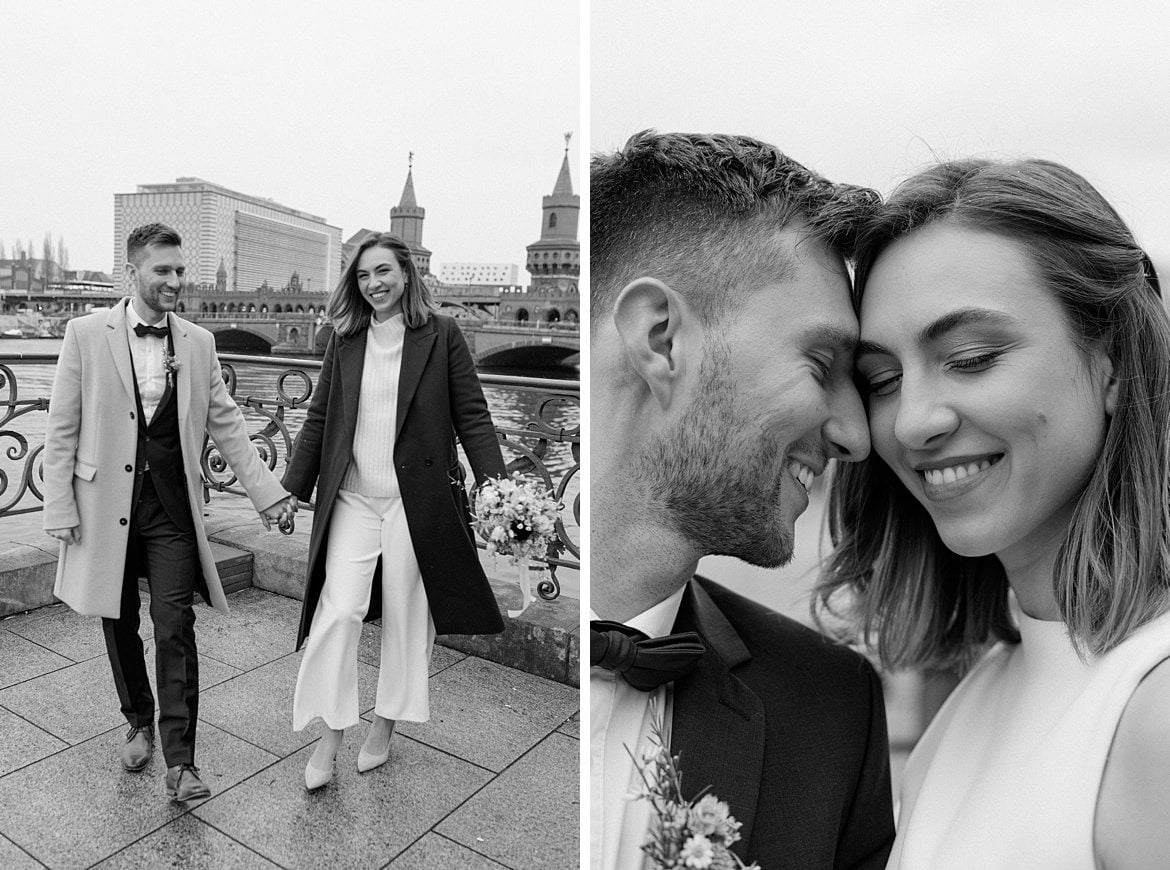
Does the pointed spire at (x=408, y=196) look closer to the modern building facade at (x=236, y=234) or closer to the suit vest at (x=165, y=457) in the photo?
the modern building facade at (x=236, y=234)

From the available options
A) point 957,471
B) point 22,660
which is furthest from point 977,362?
point 22,660

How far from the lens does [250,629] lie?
3.58 metres

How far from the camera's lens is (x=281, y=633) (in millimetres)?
3561

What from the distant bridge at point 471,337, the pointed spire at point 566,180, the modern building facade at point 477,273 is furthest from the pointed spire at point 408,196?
the pointed spire at point 566,180

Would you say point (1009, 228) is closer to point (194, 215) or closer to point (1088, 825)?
point (1088, 825)

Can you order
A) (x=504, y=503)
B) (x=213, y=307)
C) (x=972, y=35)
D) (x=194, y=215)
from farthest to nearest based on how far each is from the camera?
1. (x=213, y=307)
2. (x=194, y=215)
3. (x=504, y=503)
4. (x=972, y=35)

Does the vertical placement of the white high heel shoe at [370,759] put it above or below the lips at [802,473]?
below

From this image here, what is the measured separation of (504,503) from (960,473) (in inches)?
62.4

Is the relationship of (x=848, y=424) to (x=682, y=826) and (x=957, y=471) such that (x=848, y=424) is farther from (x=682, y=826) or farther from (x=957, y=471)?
(x=682, y=826)

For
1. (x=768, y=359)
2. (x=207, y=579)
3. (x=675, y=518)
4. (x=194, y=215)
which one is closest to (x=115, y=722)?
(x=207, y=579)

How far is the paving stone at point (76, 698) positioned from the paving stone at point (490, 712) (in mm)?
778

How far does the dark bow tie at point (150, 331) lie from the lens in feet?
8.55

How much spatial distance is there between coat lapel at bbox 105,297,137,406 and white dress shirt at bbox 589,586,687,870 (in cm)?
197

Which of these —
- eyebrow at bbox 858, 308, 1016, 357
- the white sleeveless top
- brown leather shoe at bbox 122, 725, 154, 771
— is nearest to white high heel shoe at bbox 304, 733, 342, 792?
brown leather shoe at bbox 122, 725, 154, 771
